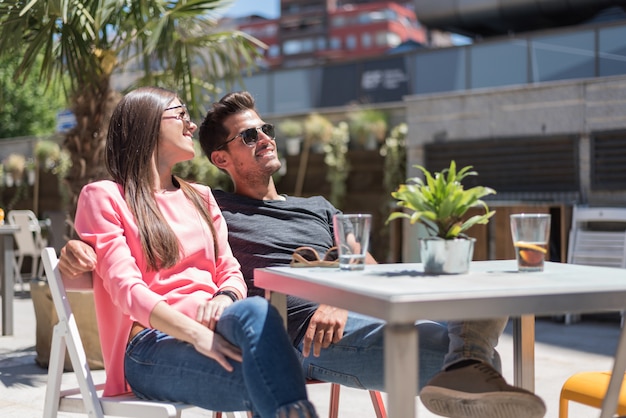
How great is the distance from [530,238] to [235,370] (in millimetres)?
711

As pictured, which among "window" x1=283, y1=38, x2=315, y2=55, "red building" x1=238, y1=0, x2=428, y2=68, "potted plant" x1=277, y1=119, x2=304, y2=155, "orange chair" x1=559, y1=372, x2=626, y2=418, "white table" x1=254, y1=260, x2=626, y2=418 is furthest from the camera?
"window" x1=283, y1=38, x2=315, y2=55

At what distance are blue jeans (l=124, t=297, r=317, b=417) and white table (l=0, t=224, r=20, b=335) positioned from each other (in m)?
4.32

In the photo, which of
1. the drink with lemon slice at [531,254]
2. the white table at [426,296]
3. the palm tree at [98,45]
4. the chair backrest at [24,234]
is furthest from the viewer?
the chair backrest at [24,234]

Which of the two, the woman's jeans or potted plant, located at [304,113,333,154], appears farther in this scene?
potted plant, located at [304,113,333,154]

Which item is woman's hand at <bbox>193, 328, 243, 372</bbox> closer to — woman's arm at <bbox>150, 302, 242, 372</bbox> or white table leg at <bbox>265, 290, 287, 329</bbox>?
woman's arm at <bbox>150, 302, 242, 372</bbox>

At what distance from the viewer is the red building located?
8712 centimetres

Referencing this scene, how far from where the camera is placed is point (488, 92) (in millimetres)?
7820

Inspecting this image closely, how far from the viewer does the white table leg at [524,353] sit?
2215 mm

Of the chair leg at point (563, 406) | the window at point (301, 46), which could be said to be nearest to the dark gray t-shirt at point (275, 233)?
the chair leg at point (563, 406)

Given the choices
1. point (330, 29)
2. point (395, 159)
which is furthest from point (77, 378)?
point (330, 29)

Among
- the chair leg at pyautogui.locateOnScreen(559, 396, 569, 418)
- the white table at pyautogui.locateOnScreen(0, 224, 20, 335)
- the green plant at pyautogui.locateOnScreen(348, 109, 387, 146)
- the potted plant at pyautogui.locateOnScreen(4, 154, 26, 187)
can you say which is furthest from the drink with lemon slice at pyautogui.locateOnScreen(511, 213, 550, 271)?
the potted plant at pyautogui.locateOnScreen(4, 154, 26, 187)

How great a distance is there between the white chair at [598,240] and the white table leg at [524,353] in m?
4.61

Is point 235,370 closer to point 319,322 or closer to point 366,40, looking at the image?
point 319,322

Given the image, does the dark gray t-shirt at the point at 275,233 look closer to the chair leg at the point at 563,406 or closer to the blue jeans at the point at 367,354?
the blue jeans at the point at 367,354
